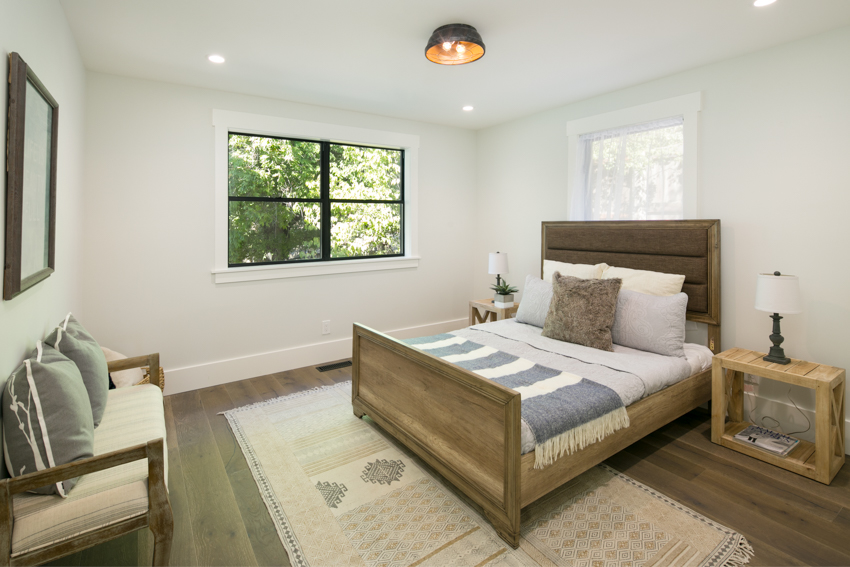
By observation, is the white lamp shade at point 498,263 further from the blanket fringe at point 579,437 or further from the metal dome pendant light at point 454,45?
the blanket fringe at point 579,437

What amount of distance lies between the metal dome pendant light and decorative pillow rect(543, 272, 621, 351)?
1.63 meters

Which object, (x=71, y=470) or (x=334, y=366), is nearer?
(x=71, y=470)

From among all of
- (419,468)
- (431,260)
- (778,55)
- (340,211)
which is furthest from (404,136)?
(419,468)

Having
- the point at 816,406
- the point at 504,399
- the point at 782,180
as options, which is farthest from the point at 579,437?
the point at 782,180

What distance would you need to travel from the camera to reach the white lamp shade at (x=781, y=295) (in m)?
2.49

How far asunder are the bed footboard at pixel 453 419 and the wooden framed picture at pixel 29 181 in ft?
5.52

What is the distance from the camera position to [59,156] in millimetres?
2365

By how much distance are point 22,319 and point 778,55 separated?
4219mm

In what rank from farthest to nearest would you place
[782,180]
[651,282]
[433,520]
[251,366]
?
1. [251,366]
2. [651,282]
3. [782,180]
4. [433,520]

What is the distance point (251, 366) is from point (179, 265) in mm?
1036

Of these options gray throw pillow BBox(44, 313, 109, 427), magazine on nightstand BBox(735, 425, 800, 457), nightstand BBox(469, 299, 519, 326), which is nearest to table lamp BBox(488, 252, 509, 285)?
nightstand BBox(469, 299, 519, 326)

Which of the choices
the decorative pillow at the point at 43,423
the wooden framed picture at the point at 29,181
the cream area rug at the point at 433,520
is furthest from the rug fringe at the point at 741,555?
the wooden framed picture at the point at 29,181

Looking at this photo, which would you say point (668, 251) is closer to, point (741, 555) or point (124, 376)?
point (741, 555)

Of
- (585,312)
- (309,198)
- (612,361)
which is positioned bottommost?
(612,361)
